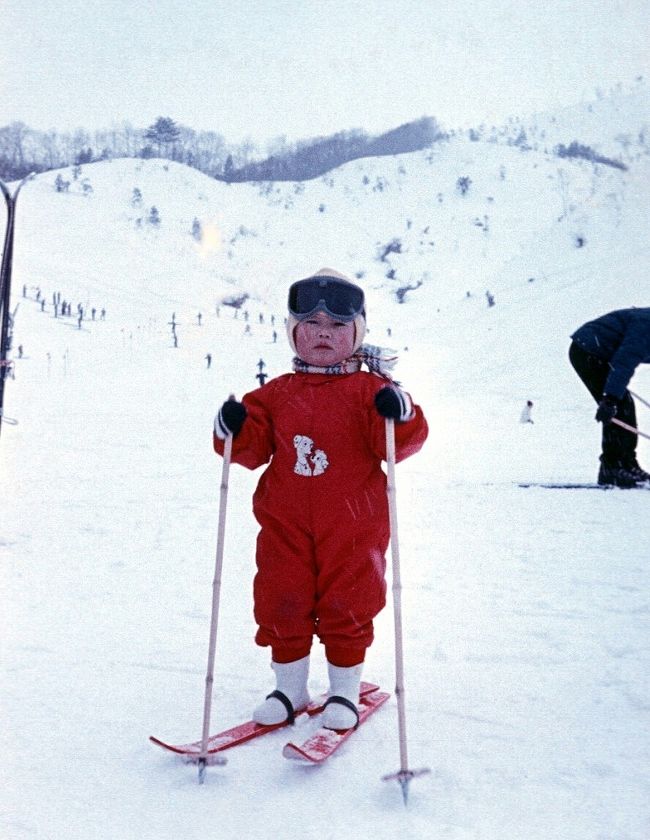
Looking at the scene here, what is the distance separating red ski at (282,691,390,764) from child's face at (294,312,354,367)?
1319 millimetres

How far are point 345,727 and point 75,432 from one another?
32.8 ft

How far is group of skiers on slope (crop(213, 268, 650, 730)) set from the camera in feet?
8.09

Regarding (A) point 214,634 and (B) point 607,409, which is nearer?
(A) point 214,634

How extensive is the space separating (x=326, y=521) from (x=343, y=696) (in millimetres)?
639

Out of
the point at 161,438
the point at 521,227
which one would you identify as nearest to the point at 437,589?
the point at 161,438

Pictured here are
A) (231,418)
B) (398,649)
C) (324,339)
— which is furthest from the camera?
(324,339)

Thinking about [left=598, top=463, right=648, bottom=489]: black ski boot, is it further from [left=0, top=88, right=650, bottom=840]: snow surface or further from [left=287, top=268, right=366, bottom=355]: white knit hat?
[left=287, top=268, right=366, bottom=355]: white knit hat

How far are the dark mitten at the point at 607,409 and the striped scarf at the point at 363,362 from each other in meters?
4.08

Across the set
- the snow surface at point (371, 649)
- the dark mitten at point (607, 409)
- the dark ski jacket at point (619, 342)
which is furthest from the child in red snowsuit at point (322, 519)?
the dark ski jacket at point (619, 342)

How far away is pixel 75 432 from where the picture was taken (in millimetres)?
11406

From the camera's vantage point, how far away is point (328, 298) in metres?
2.66

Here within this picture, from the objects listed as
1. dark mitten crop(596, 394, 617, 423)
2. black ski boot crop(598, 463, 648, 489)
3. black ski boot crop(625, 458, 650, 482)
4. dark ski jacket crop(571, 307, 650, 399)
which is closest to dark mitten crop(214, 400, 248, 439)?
dark mitten crop(596, 394, 617, 423)

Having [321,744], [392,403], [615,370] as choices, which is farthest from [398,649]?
[615,370]

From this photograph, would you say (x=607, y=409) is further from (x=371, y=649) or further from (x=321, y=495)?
(x=321, y=495)
